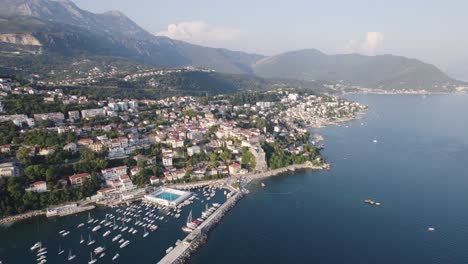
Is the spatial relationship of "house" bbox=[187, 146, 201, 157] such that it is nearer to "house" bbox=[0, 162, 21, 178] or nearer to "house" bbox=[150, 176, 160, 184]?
"house" bbox=[150, 176, 160, 184]

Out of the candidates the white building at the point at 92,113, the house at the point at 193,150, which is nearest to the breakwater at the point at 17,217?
the house at the point at 193,150

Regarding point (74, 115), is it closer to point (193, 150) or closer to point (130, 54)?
point (193, 150)

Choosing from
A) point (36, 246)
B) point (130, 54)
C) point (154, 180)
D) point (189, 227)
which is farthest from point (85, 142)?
point (130, 54)

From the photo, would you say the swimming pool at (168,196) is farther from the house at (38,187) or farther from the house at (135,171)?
the house at (38,187)

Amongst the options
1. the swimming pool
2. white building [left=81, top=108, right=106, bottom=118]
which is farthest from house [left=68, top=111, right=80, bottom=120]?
the swimming pool

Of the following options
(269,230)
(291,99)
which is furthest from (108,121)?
(291,99)

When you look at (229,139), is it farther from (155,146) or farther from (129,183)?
(129,183)
